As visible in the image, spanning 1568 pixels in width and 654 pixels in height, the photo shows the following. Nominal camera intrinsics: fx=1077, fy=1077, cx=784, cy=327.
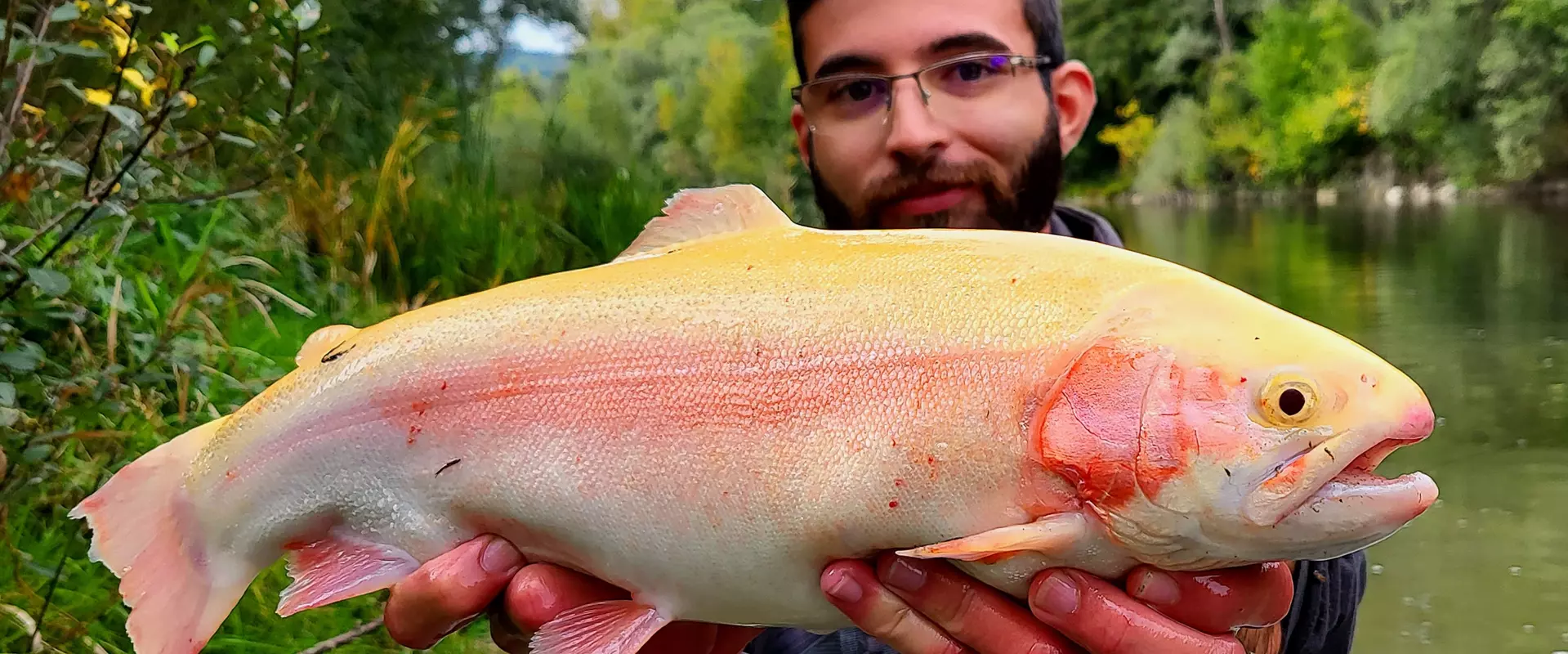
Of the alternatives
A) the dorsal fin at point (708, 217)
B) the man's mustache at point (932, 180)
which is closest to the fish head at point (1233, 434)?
the dorsal fin at point (708, 217)

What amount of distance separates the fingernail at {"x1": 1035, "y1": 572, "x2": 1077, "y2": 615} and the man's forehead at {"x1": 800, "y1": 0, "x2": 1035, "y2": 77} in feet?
5.14

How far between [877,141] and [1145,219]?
2777 centimetres

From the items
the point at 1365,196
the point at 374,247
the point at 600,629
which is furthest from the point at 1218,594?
the point at 1365,196

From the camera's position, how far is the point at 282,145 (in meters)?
2.27

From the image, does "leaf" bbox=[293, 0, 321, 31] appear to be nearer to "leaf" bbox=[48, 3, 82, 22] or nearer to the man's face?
"leaf" bbox=[48, 3, 82, 22]

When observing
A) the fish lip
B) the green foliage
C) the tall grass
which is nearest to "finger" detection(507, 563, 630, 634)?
the fish lip

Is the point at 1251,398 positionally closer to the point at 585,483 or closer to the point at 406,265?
the point at 585,483

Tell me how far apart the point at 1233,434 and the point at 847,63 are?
65.2 inches

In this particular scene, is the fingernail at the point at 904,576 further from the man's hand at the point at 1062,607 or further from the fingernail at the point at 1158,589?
the fingernail at the point at 1158,589

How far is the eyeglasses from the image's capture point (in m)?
2.50

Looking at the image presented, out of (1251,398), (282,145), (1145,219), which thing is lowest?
(1145,219)

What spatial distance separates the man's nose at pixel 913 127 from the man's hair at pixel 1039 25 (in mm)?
349

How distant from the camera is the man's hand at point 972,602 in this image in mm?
1245

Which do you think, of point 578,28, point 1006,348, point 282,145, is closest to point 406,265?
point 282,145
